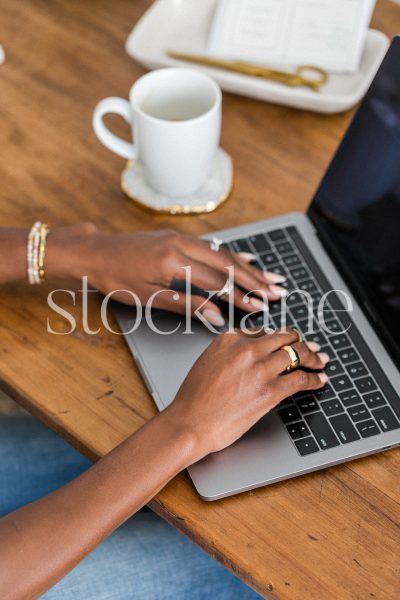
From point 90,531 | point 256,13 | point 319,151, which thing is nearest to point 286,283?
point 319,151

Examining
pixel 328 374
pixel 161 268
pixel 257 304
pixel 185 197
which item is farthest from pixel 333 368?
pixel 185 197

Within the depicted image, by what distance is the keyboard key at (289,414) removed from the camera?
2.40 feet

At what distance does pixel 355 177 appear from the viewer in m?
0.85

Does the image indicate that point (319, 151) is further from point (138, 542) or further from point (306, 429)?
point (138, 542)

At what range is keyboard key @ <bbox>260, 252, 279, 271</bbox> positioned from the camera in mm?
869

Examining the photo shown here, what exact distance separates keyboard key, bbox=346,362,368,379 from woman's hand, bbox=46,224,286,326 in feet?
0.39

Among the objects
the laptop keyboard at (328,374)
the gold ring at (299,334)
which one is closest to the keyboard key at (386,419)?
the laptop keyboard at (328,374)

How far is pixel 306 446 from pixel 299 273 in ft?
0.75

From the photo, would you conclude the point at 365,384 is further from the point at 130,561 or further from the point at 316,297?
the point at 130,561

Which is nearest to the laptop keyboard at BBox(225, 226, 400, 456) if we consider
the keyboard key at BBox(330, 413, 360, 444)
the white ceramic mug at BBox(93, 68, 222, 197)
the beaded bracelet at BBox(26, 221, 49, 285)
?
the keyboard key at BBox(330, 413, 360, 444)

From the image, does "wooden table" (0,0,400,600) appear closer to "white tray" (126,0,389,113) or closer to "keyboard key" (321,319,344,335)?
"white tray" (126,0,389,113)

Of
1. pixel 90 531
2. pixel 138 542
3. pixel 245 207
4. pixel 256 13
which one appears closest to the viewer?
pixel 90 531

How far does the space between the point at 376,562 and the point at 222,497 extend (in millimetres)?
148

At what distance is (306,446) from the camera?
709mm
